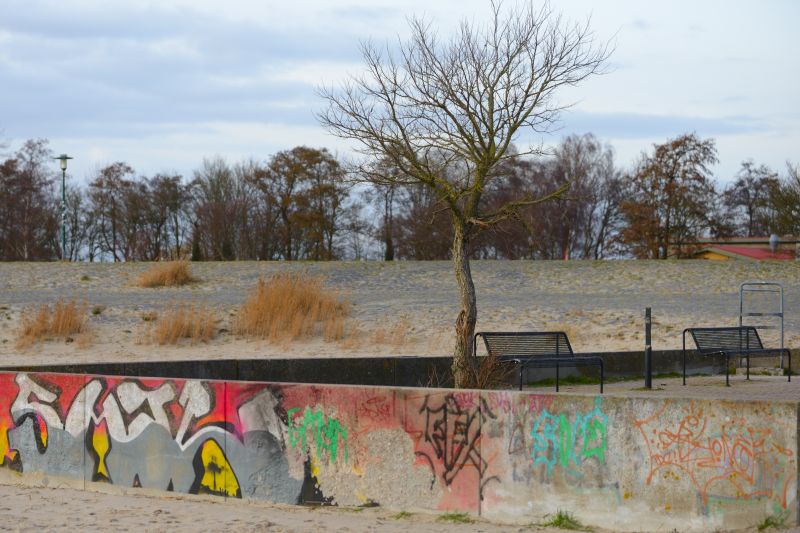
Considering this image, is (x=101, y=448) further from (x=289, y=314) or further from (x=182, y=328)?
(x=289, y=314)

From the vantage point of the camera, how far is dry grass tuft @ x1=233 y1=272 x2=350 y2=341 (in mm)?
19078

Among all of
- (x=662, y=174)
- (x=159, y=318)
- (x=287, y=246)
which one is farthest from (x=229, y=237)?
(x=159, y=318)

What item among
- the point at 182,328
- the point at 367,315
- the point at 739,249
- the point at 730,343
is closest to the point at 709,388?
the point at 730,343

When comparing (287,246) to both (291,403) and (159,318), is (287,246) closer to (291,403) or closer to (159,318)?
(159,318)

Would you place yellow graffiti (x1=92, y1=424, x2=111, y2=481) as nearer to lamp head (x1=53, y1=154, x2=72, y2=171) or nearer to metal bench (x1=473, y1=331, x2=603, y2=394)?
metal bench (x1=473, y1=331, x2=603, y2=394)

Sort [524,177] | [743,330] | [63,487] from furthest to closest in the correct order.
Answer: [524,177]
[743,330]
[63,487]

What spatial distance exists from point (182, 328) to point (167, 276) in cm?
743

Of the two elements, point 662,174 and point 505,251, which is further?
point 505,251

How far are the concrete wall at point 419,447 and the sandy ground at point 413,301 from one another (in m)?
7.98

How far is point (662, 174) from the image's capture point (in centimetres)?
4725

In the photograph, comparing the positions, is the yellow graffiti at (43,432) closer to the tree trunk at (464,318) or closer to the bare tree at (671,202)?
the tree trunk at (464,318)

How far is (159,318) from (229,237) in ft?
105

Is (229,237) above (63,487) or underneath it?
above

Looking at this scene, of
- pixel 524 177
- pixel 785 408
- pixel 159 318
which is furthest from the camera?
pixel 524 177
